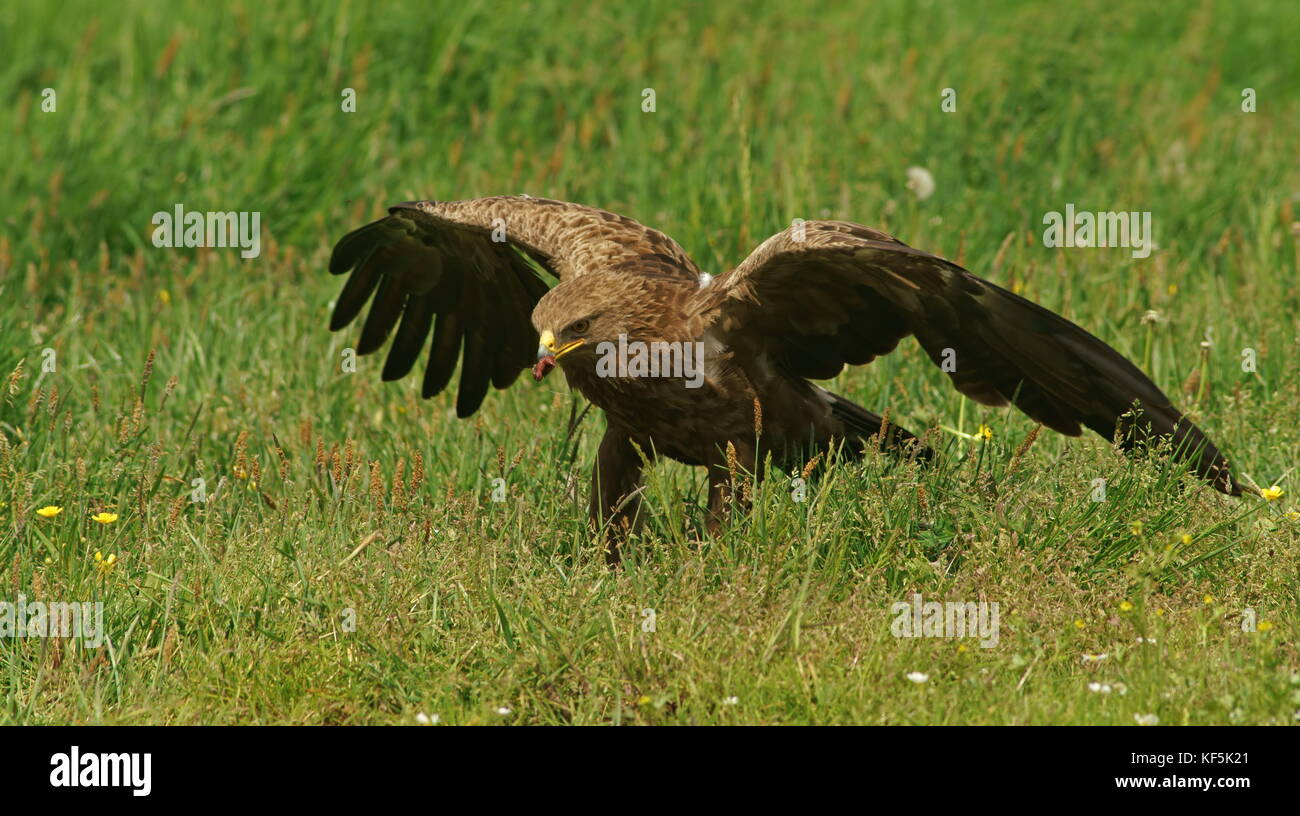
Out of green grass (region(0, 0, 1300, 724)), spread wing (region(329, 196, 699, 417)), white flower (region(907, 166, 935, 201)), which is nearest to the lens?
green grass (region(0, 0, 1300, 724))

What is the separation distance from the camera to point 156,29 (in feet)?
31.8

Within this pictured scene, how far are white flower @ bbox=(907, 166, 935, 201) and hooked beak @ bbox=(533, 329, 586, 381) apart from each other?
341 cm

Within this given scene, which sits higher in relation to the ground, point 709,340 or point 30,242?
point 30,242

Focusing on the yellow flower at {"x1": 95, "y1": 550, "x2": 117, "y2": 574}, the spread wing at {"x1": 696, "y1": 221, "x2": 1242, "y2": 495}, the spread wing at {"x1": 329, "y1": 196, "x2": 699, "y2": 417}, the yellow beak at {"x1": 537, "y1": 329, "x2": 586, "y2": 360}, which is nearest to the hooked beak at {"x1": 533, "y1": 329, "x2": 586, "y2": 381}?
the yellow beak at {"x1": 537, "y1": 329, "x2": 586, "y2": 360}

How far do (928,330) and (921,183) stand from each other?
301 centimetres

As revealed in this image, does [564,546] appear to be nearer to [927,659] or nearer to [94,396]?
[927,659]

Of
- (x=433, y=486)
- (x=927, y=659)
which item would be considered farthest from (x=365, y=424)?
(x=927, y=659)

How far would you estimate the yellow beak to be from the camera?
16.3ft

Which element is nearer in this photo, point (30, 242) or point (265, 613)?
point (265, 613)

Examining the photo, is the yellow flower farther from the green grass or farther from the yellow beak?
the yellow beak

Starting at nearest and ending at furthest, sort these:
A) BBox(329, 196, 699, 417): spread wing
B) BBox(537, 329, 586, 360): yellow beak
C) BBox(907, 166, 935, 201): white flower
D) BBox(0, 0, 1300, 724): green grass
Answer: BBox(0, 0, 1300, 724): green grass
BBox(537, 329, 586, 360): yellow beak
BBox(329, 196, 699, 417): spread wing
BBox(907, 166, 935, 201): white flower

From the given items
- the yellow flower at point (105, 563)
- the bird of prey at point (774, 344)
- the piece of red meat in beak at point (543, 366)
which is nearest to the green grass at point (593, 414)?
the yellow flower at point (105, 563)

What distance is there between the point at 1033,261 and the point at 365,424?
284 centimetres
